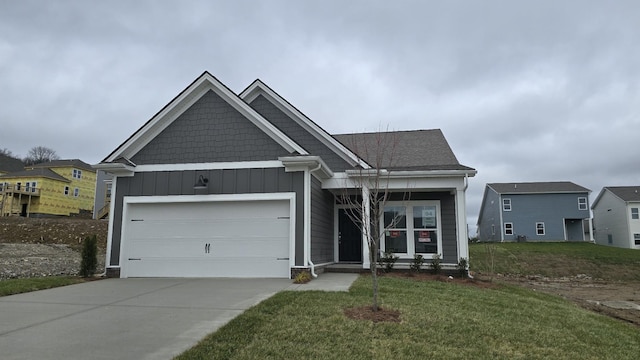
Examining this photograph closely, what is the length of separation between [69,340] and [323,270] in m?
7.98

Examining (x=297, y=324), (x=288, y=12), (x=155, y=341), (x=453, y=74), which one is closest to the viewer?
(x=155, y=341)

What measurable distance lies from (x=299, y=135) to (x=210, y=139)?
3509 millimetres

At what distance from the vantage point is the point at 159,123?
1186 cm

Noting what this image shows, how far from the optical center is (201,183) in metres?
11.2

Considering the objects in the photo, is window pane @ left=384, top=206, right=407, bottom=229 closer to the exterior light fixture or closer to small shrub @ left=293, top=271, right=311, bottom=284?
small shrub @ left=293, top=271, right=311, bottom=284

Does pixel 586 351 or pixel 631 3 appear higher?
pixel 631 3

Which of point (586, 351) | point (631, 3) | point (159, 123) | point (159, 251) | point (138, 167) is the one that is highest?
point (631, 3)

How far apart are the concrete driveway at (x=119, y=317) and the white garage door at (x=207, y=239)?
1265mm

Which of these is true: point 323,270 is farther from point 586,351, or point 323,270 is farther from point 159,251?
point 586,351

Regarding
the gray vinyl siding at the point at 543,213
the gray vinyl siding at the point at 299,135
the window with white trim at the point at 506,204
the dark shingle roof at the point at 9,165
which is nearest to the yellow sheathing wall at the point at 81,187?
the dark shingle roof at the point at 9,165

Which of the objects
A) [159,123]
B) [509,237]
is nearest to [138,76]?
[159,123]

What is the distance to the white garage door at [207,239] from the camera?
1102 cm

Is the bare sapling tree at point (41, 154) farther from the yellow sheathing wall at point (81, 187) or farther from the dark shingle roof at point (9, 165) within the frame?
the yellow sheathing wall at point (81, 187)

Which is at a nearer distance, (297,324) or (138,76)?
(297,324)
